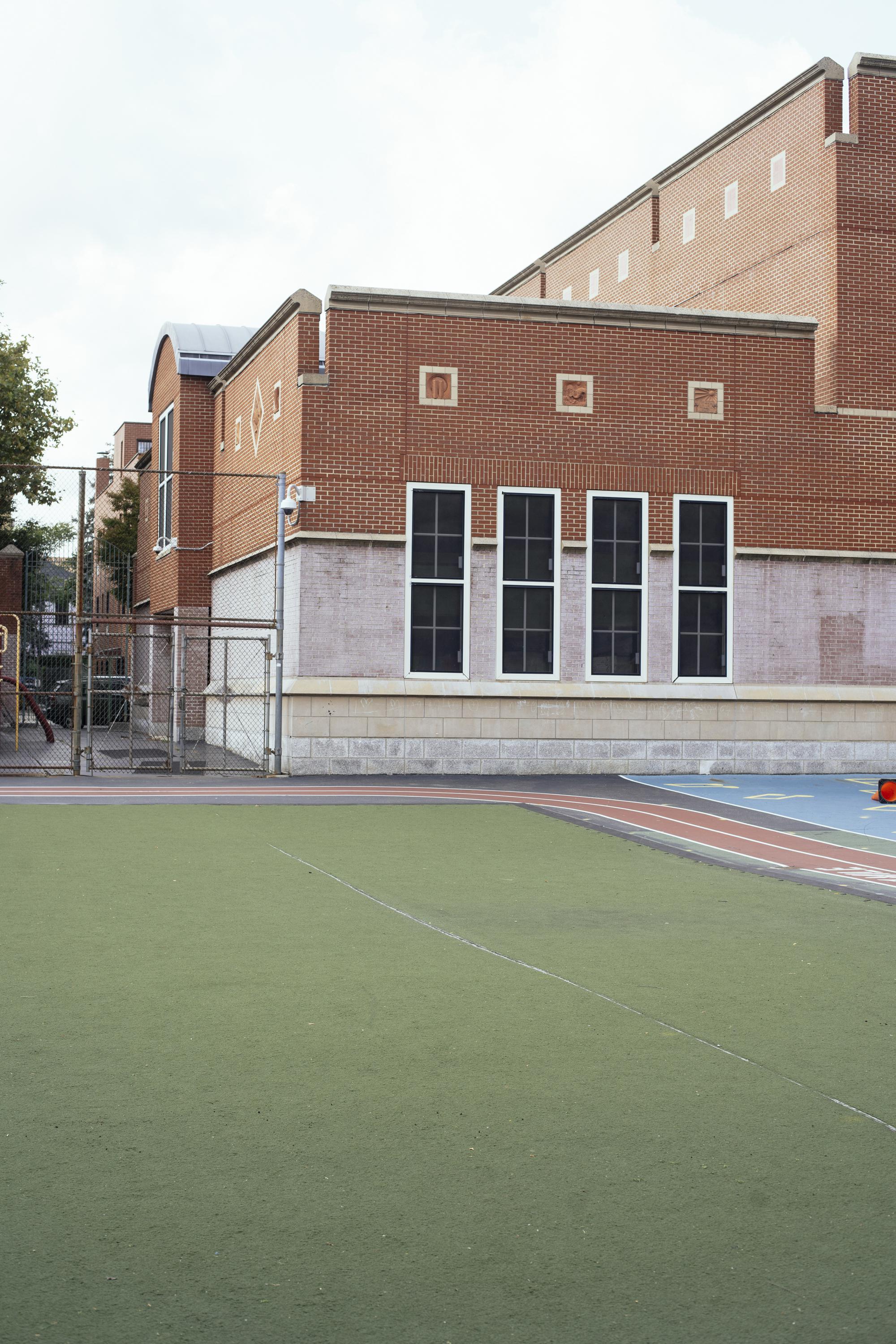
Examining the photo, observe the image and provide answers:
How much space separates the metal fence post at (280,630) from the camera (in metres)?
20.6

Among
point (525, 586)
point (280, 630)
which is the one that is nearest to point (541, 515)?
point (525, 586)

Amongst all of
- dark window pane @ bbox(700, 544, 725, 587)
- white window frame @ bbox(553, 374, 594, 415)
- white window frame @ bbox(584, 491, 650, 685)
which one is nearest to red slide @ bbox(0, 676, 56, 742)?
white window frame @ bbox(584, 491, 650, 685)

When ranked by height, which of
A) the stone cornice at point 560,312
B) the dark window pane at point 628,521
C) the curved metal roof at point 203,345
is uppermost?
the curved metal roof at point 203,345

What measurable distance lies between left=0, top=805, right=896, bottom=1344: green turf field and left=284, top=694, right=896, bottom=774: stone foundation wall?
1065 cm

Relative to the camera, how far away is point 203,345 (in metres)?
30.8

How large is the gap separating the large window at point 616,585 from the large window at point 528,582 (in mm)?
589

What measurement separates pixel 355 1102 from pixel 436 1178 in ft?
2.82

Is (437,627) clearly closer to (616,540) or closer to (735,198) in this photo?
(616,540)

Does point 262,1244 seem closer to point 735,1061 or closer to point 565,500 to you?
point 735,1061

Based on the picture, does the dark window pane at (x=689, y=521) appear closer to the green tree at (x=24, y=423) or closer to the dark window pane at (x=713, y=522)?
the dark window pane at (x=713, y=522)

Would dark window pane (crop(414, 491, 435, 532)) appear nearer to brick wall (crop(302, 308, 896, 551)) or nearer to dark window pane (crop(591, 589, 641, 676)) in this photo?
brick wall (crop(302, 308, 896, 551))

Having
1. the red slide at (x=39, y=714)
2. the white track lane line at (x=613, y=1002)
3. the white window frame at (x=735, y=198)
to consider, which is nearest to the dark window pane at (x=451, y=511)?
the red slide at (x=39, y=714)

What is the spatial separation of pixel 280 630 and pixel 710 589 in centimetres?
684

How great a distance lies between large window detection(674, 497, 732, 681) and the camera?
22.1 metres
